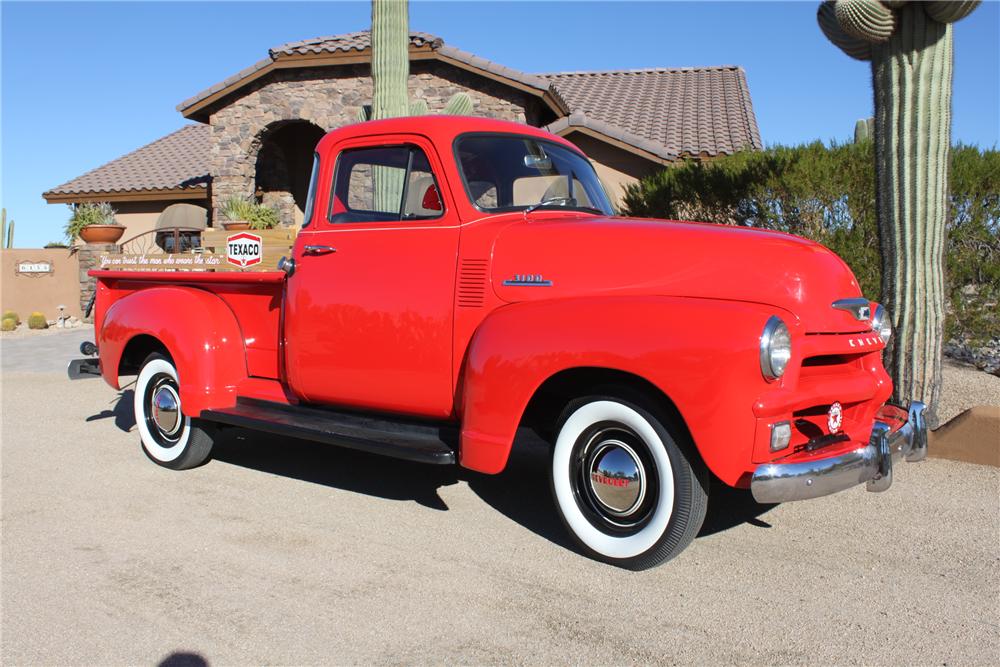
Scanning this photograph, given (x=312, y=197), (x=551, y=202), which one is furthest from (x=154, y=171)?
(x=551, y=202)

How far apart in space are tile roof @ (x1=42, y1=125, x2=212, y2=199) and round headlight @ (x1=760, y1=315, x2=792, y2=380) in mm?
17681

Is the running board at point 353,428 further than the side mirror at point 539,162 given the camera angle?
No

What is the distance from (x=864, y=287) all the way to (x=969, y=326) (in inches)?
39.6

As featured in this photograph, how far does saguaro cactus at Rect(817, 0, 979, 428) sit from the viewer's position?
17.9 feet

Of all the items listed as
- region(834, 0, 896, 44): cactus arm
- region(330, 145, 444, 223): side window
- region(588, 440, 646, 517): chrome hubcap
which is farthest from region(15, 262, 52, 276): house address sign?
region(588, 440, 646, 517): chrome hubcap

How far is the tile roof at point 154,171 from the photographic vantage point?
1928cm

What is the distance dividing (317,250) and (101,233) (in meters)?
14.5

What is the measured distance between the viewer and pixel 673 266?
3.57 metres

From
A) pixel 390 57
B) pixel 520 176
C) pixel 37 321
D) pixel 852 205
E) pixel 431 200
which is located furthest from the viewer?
pixel 37 321

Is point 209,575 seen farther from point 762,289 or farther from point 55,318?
point 55,318

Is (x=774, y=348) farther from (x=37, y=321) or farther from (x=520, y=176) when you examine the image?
(x=37, y=321)

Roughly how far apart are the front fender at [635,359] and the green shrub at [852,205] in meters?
5.37

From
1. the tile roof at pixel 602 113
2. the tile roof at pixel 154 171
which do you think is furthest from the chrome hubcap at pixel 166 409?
the tile roof at pixel 154 171

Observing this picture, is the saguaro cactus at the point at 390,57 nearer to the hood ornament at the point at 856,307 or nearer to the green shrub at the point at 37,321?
the hood ornament at the point at 856,307
